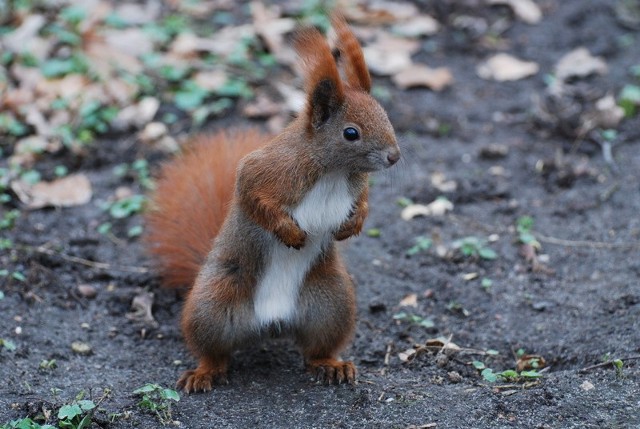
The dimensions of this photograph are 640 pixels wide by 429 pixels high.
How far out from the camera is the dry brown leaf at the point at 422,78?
4.82 meters

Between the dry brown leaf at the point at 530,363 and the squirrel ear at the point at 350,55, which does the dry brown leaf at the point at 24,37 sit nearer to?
the squirrel ear at the point at 350,55

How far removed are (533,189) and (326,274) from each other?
5.24ft

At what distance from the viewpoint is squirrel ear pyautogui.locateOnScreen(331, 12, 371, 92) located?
2.40 m

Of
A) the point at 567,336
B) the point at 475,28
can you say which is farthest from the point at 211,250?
the point at 475,28

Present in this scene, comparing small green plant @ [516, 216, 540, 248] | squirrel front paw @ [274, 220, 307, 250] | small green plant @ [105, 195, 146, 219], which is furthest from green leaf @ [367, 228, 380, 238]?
squirrel front paw @ [274, 220, 307, 250]

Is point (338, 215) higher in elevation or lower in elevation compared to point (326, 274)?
higher

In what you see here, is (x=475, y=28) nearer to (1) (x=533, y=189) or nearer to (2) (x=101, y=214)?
(1) (x=533, y=189)

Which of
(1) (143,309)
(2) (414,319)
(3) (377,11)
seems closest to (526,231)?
(2) (414,319)

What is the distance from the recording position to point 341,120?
2383 mm

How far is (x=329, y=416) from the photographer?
94.0 inches

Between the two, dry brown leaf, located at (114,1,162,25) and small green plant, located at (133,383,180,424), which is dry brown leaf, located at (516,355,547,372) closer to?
small green plant, located at (133,383,180,424)

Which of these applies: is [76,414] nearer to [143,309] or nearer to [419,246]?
[143,309]

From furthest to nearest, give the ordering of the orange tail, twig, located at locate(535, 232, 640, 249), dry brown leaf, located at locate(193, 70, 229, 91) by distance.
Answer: dry brown leaf, located at locate(193, 70, 229, 91) < twig, located at locate(535, 232, 640, 249) < the orange tail

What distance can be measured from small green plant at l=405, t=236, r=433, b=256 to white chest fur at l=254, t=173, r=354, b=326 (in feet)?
3.12
